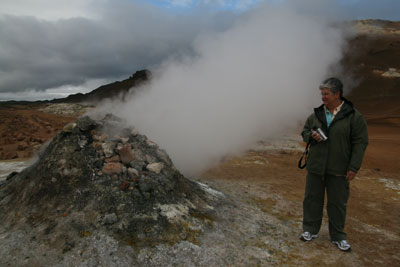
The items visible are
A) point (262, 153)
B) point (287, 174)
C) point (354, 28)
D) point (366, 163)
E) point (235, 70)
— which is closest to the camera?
point (287, 174)

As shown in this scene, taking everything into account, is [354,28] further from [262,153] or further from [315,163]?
[315,163]

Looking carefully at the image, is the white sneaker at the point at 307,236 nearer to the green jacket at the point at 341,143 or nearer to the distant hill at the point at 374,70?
the green jacket at the point at 341,143

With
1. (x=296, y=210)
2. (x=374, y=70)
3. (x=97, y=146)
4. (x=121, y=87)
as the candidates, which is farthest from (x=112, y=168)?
(x=374, y=70)

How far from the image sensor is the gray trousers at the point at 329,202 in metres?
2.71

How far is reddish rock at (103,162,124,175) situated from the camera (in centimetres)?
350

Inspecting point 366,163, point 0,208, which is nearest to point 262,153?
point 366,163

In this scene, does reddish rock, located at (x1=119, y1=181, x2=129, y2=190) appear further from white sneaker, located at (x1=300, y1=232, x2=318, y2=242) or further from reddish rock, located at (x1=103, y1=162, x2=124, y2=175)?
white sneaker, located at (x1=300, y1=232, x2=318, y2=242)

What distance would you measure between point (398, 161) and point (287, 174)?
4.15 metres

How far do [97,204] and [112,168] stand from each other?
20.7 inches

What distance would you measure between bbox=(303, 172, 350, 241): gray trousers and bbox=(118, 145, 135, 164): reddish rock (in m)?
2.32

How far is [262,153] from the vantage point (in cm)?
855

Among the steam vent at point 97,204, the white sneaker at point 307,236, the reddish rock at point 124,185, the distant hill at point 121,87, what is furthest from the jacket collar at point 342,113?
the distant hill at point 121,87

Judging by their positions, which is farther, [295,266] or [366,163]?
[366,163]

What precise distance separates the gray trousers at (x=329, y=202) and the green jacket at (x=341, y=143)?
132 mm
